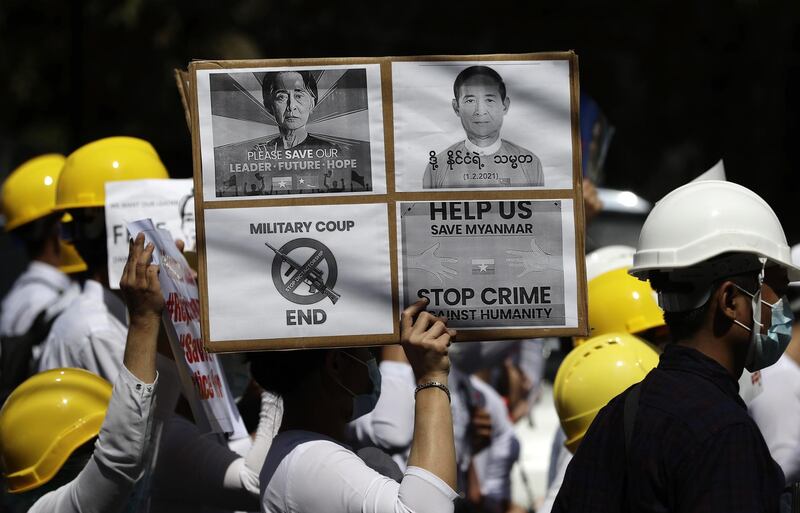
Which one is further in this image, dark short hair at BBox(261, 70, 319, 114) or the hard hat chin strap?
dark short hair at BBox(261, 70, 319, 114)

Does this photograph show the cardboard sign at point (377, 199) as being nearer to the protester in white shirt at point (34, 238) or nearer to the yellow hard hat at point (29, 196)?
the protester in white shirt at point (34, 238)

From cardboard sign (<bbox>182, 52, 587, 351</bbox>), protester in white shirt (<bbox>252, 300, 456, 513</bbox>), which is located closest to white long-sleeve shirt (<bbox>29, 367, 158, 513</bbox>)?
protester in white shirt (<bbox>252, 300, 456, 513</bbox>)

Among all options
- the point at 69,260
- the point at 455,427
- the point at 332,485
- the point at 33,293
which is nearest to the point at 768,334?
the point at 332,485

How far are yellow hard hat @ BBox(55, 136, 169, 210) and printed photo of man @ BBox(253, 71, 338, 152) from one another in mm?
1973

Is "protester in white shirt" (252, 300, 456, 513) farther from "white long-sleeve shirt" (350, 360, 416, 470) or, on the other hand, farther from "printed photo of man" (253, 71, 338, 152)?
"white long-sleeve shirt" (350, 360, 416, 470)

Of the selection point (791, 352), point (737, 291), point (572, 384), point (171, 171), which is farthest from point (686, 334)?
point (171, 171)

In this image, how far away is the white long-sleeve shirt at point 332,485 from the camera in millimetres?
3045

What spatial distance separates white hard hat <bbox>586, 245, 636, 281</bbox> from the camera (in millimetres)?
5249

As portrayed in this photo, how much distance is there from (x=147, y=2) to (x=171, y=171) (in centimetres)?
437

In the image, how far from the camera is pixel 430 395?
10.4 ft

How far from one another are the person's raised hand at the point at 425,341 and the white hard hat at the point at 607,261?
81.7 inches

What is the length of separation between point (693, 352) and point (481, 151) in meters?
0.79

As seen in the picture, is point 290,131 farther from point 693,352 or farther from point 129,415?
point 693,352

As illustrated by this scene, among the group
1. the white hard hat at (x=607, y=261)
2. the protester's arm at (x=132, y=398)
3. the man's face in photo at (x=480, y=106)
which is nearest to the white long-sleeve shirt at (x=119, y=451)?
the protester's arm at (x=132, y=398)
